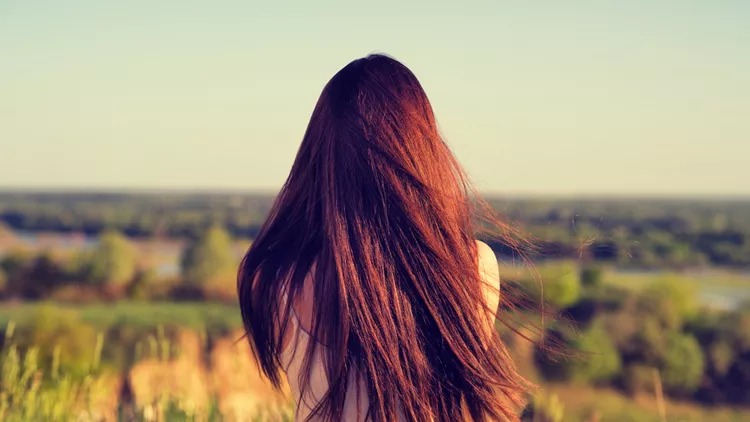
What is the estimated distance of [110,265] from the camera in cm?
5438

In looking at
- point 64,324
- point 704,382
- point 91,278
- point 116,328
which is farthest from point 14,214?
point 704,382

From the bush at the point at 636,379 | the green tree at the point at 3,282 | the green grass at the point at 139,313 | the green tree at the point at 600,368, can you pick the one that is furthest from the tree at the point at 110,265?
the bush at the point at 636,379

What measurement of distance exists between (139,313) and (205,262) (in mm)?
9271

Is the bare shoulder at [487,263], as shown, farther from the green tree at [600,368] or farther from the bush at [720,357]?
the bush at [720,357]

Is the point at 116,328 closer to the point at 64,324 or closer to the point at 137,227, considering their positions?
the point at 64,324

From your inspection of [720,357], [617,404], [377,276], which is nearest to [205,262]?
[617,404]

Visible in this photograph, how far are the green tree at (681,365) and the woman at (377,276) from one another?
4792 centimetres

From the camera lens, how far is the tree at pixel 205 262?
55469mm

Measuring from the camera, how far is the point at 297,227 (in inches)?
70.3

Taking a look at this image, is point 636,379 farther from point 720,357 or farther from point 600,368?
point 720,357

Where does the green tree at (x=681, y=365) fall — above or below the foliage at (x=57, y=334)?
below

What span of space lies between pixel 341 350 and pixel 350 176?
14.4 inches

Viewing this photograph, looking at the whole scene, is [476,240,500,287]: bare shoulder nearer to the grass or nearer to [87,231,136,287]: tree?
the grass

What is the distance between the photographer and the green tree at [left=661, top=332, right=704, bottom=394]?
A: 45.8 meters
